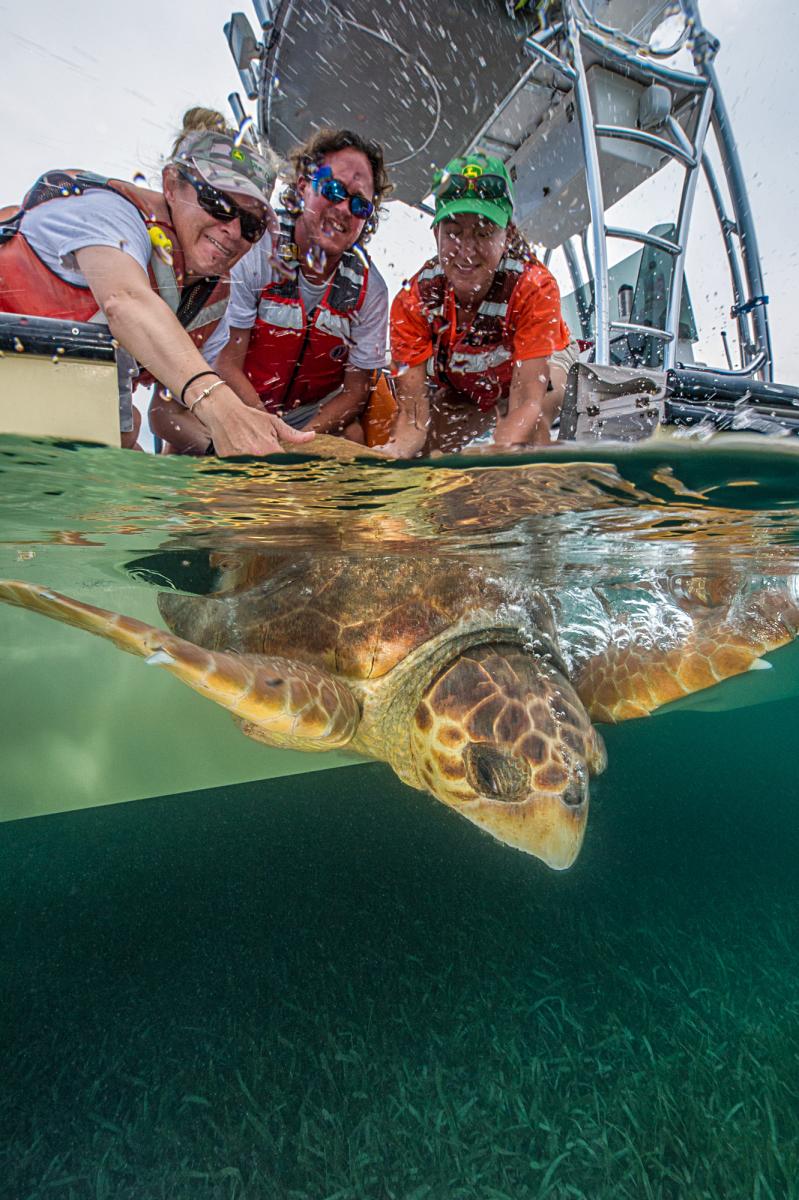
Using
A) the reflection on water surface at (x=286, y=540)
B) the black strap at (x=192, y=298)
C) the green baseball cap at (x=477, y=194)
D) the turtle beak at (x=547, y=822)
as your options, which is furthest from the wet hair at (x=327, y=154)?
the turtle beak at (x=547, y=822)

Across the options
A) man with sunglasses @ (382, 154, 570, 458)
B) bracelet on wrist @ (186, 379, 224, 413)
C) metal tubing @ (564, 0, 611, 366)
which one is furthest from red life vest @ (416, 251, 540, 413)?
bracelet on wrist @ (186, 379, 224, 413)

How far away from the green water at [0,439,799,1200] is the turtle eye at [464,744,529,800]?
947 millimetres

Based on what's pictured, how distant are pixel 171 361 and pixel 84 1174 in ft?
6.86

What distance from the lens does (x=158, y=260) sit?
162cm

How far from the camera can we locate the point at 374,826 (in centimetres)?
415

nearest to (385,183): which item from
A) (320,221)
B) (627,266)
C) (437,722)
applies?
(320,221)

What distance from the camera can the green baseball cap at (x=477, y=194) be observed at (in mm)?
2119

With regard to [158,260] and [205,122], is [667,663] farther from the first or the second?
[205,122]

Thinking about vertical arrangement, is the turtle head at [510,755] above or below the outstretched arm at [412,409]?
below

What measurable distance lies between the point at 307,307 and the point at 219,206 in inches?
23.9

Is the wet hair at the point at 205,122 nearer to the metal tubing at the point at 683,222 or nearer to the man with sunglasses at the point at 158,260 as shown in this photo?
the man with sunglasses at the point at 158,260

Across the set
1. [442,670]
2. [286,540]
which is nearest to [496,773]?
[442,670]

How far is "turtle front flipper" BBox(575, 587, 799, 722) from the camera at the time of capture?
280cm

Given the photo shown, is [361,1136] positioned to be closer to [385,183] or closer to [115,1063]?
[115,1063]
